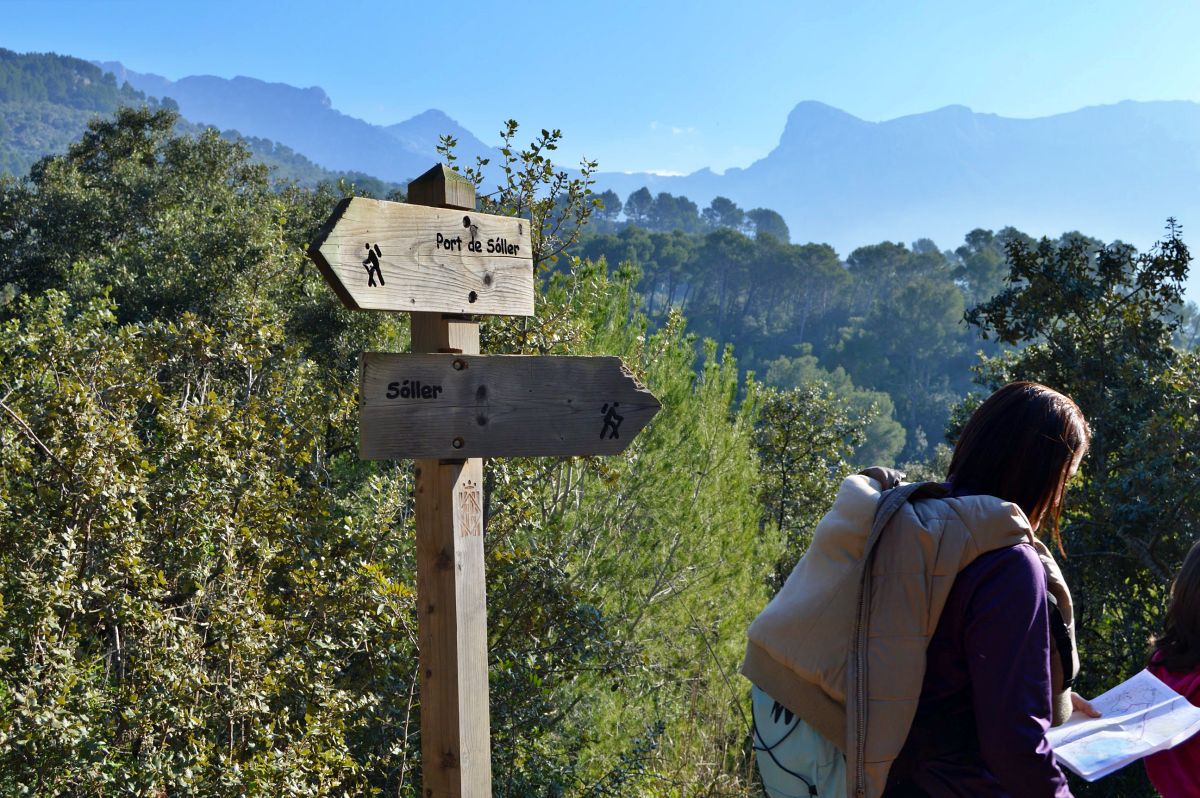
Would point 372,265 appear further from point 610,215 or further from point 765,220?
point 765,220

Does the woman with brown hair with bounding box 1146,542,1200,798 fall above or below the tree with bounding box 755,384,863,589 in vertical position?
above

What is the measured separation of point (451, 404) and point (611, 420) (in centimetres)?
37

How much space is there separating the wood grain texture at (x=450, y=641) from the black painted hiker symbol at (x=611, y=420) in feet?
1.04

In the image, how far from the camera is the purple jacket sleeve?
1372 mm

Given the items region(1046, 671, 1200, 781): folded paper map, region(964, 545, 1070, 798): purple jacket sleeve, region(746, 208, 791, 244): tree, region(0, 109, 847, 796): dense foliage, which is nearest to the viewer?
region(964, 545, 1070, 798): purple jacket sleeve

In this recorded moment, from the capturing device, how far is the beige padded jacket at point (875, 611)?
1.42m

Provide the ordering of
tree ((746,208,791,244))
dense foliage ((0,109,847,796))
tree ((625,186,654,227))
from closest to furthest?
dense foliage ((0,109,847,796)) → tree ((625,186,654,227)) → tree ((746,208,791,244))

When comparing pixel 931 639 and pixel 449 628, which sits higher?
pixel 931 639

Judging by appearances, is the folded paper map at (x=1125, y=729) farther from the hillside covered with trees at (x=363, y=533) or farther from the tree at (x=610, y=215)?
the tree at (x=610, y=215)

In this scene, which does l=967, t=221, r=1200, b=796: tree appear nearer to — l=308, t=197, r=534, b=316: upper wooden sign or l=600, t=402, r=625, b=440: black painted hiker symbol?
l=600, t=402, r=625, b=440: black painted hiker symbol

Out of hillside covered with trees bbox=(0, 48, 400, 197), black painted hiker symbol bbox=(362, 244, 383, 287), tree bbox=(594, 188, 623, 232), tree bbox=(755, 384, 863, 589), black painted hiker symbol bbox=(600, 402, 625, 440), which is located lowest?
tree bbox=(755, 384, 863, 589)

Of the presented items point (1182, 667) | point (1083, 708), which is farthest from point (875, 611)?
point (1182, 667)

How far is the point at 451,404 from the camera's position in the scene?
6.23 feet

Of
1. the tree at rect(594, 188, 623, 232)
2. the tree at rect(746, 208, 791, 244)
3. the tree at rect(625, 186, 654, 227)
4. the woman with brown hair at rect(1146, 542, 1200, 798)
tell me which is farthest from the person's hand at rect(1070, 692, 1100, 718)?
the tree at rect(746, 208, 791, 244)
